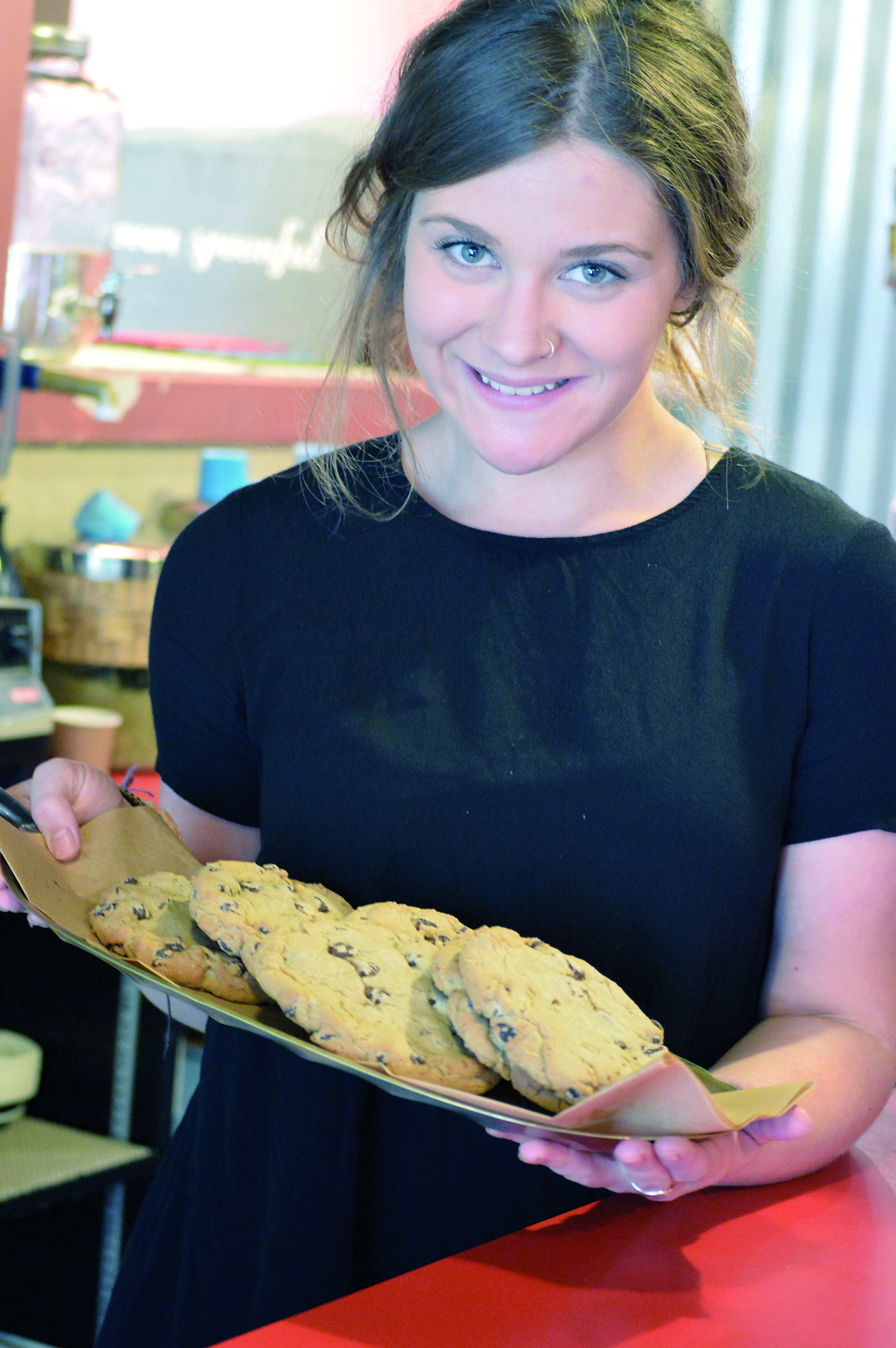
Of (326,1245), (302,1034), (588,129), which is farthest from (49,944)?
(588,129)

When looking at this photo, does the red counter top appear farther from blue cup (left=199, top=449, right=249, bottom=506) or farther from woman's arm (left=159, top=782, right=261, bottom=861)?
blue cup (left=199, top=449, right=249, bottom=506)

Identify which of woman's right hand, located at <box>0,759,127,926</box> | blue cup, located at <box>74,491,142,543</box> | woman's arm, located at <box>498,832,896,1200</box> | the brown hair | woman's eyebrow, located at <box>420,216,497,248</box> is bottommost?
woman's arm, located at <box>498,832,896,1200</box>

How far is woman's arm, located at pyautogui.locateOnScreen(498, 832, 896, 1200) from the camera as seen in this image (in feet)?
3.17

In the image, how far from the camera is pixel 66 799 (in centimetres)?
108

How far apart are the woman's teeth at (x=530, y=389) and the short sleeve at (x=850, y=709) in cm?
25

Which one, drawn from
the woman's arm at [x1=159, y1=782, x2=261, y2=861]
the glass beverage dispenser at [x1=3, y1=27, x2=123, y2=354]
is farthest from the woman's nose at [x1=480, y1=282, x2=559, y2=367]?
the glass beverage dispenser at [x1=3, y1=27, x2=123, y2=354]

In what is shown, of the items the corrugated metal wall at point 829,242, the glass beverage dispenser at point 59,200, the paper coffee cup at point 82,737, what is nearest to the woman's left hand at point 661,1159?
the paper coffee cup at point 82,737

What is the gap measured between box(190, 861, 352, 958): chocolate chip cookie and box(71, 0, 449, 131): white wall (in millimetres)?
1826

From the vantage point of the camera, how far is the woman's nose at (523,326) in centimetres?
99

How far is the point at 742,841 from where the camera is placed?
41.7 inches

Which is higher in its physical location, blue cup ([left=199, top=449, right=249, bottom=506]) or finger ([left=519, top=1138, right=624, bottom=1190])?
blue cup ([left=199, top=449, right=249, bottom=506])

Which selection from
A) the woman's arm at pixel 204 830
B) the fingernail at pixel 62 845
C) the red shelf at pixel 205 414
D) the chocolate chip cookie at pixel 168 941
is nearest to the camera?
the chocolate chip cookie at pixel 168 941

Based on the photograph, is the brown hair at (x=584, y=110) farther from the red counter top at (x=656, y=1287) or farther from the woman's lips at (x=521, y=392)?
the red counter top at (x=656, y=1287)

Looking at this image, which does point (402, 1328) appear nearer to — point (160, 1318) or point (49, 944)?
point (160, 1318)
